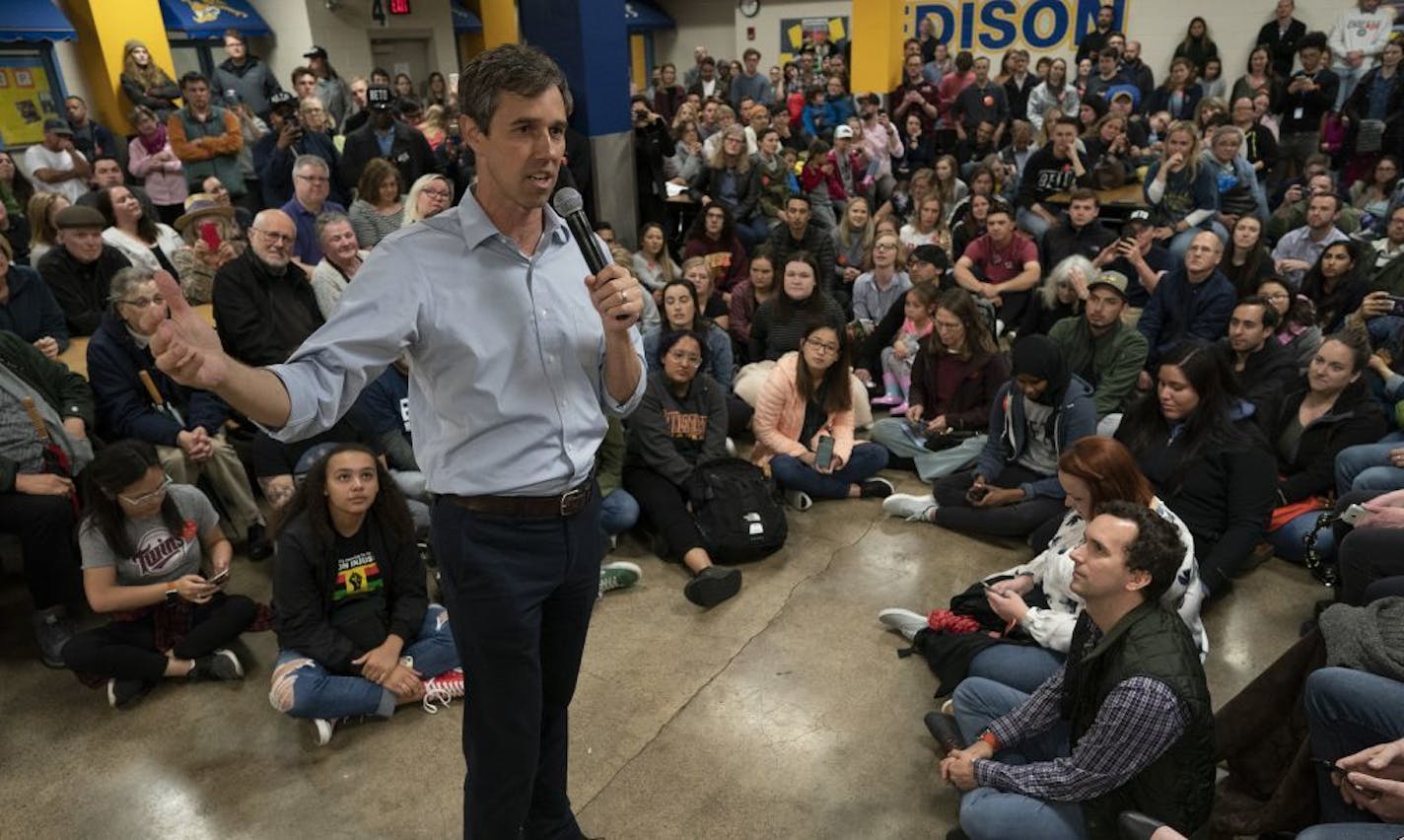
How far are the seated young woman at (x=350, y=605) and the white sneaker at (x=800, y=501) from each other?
71.3 inches

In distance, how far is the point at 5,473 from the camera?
3203mm

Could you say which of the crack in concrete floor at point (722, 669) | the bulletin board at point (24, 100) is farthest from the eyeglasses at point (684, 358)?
the bulletin board at point (24, 100)

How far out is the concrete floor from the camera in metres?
2.46

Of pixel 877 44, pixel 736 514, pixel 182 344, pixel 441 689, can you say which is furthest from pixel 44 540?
pixel 877 44

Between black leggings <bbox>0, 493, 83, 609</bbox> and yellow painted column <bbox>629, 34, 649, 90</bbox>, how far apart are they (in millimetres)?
13825

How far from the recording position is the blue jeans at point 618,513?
3.79 metres

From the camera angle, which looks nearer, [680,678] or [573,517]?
[573,517]

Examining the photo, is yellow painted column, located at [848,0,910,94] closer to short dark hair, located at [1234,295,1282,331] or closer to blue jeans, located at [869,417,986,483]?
blue jeans, located at [869,417,986,483]

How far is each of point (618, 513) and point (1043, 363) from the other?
6.13ft

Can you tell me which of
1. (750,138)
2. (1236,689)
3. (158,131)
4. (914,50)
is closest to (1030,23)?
(914,50)

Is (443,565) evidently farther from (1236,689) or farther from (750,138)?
(750,138)

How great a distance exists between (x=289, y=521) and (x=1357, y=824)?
288cm

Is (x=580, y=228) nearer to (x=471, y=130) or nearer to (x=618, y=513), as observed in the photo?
(x=471, y=130)

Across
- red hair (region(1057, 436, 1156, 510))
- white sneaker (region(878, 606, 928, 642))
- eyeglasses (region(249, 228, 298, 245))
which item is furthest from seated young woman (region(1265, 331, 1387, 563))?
eyeglasses (region(249, 228, 298, 245))
